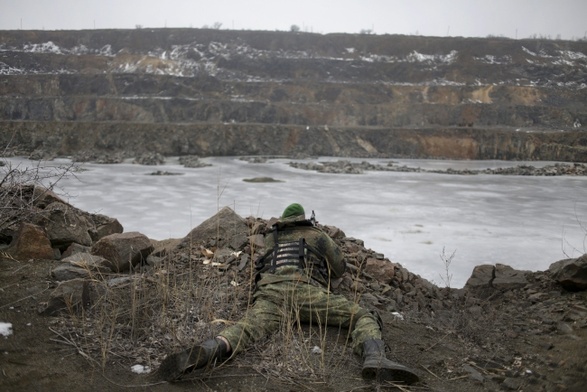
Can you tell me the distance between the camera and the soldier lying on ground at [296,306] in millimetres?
3418

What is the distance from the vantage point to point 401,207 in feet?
43.1

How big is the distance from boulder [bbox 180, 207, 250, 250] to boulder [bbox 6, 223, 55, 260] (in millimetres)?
1374

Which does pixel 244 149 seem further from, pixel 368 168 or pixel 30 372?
pixel 30 372

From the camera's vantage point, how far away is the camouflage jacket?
14.3ft

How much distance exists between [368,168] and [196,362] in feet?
67.7

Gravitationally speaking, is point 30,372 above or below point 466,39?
below

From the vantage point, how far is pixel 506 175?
71.3 feet

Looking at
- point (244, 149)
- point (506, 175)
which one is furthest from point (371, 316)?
point (244, 149)

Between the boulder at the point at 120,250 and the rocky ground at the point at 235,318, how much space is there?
0.08m

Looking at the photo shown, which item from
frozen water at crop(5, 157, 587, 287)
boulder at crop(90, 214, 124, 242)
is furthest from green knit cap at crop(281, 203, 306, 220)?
boulder at crop(90, 214, 124, 242)

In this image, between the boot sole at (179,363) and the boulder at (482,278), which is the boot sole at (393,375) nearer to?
the boot sole at (179,363)

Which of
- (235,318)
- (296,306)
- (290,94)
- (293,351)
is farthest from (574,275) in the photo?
(290,94)

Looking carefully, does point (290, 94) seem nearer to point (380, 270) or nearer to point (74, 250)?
point (380, 270)

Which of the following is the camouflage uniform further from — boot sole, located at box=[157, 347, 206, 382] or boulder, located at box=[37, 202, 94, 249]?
boulder, located at box=[37, 202, 94, 249]
